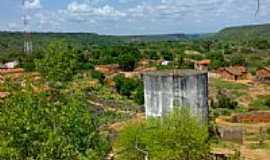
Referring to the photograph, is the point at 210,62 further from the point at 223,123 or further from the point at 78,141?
the point at 78,141

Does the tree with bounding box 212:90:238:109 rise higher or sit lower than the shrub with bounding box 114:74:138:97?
lower

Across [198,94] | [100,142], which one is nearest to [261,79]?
[198,94]

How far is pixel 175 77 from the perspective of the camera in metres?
30.2

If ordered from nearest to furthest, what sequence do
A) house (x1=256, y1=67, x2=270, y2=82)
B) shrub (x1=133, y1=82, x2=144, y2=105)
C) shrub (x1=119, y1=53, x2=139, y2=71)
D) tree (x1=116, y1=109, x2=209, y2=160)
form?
tree (x1=116, y1=109, x2=209, y2=160) → shrub (x1=133, y1=82, x2=144, y2=105) → house (x1=256, y1=67, x2=270, y2=82) → shrub (x1=119, y1=53, x2=139, y2=71)

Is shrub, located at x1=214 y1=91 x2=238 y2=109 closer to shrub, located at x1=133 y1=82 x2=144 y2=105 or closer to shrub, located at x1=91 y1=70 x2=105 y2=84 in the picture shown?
shrub, located at x1=133 y1=82 x2=144 y2=105

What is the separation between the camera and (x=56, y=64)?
25.7m

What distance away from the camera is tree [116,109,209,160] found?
22.7 metres

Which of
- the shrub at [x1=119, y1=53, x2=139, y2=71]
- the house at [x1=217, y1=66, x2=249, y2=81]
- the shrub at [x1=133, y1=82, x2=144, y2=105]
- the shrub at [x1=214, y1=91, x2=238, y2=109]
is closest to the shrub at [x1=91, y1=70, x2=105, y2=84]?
the shrub at [x1=133, y1=82, x2=144, y2=105]

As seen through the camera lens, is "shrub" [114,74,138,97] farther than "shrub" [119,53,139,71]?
No

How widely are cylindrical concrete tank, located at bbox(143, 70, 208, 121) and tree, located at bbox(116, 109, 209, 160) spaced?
5235 mm

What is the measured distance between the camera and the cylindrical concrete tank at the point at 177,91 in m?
30.2

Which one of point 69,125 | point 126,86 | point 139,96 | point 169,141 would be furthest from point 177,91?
point 126,86

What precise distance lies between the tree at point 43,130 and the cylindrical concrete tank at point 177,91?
462 inches

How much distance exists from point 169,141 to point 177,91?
25.2 feet
